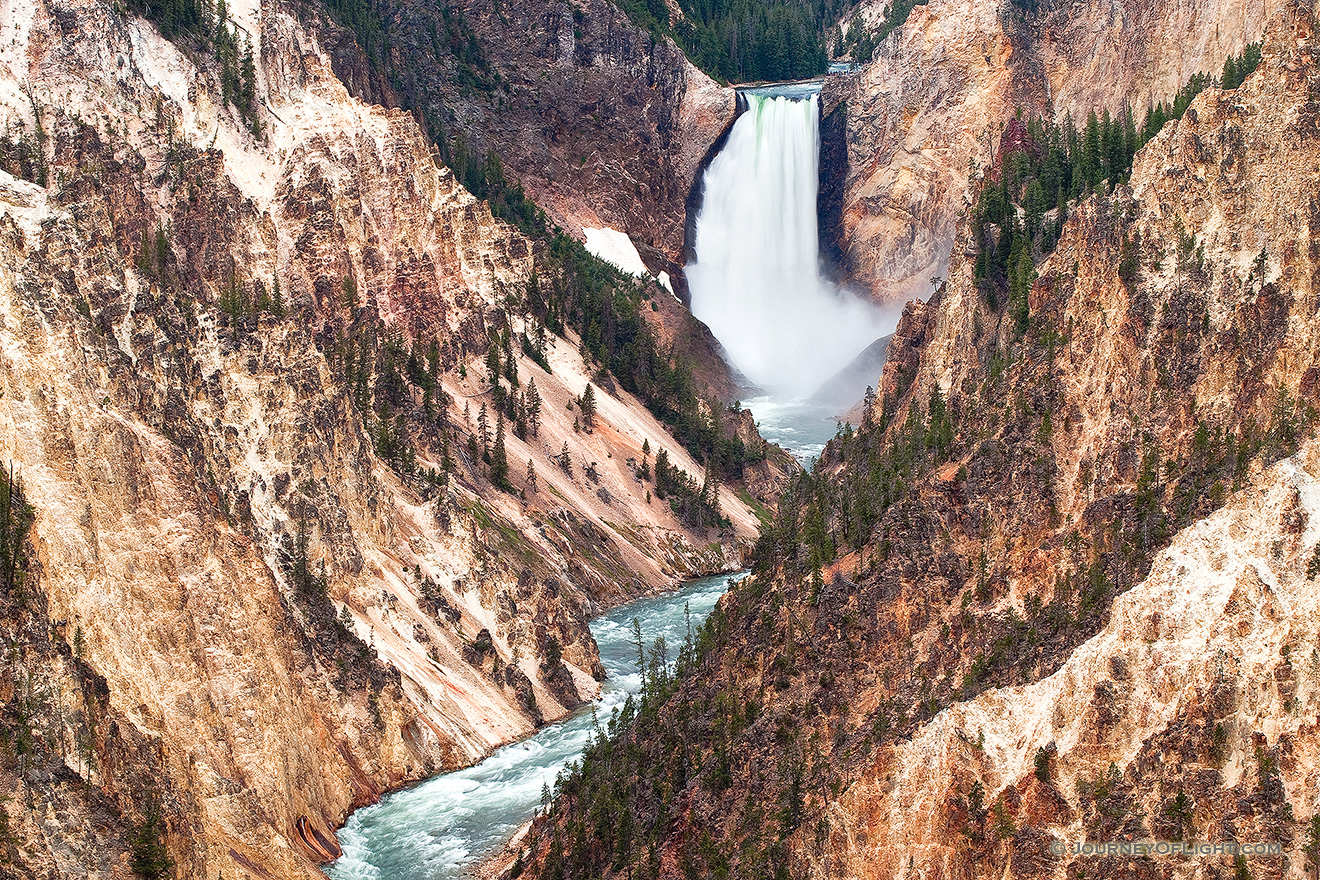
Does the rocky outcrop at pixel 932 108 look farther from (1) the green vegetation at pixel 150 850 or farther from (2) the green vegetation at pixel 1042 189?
(1) the green vegetation at pixel 150 850

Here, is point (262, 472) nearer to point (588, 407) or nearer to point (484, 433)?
point (484, 433)

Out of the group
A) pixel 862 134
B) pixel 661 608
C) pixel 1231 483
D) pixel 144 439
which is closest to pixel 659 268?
pixel 862 134

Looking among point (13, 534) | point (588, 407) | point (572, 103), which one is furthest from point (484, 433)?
point (572, 103)

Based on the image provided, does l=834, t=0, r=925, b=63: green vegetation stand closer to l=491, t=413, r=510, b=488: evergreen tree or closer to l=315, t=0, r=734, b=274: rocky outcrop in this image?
l=315, t=0, r=734, b=274: rocky outcrop

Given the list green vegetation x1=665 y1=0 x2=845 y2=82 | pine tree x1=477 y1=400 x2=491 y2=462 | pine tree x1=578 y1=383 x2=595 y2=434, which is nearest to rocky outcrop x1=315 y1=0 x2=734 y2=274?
green vegetation x1=665 y1=0 x2=845 y2=82

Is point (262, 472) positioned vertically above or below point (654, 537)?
above

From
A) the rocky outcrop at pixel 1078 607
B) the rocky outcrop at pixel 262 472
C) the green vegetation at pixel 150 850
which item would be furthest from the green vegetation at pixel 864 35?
the green vegetation at pixel 150 850
